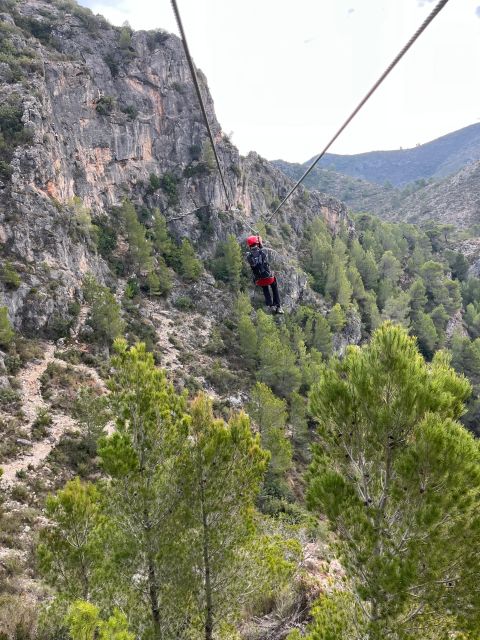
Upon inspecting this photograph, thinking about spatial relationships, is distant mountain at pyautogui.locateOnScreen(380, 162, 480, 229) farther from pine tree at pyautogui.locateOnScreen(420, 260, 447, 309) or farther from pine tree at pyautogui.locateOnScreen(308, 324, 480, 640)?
pine tree at pyautogui.locateOnScreen(308, 324, 480, 640)

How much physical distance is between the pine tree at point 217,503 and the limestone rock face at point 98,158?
26789 millimetres

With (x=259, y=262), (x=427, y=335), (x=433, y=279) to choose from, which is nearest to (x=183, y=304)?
(x=427, y=335)

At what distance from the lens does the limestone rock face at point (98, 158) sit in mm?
34844

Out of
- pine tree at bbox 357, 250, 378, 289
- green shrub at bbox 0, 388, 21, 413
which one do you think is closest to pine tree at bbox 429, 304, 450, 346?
pine tree at bbox 357, 250, 378, 289

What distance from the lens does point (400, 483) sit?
6.00 metres

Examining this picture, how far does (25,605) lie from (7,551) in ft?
13.9

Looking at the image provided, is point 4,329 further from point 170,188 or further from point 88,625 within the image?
point 170,188

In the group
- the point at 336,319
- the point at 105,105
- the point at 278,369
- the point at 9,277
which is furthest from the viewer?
the point at 105,105

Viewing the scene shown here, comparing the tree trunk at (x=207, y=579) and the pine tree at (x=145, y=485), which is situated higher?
the pine tree at (x=145, y=485)

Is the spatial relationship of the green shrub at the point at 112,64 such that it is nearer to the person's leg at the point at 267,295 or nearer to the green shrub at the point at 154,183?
the green shrub at the point at 154,183

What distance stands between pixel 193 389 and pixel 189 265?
70.3 ft

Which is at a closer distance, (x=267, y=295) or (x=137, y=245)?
(x=267, y=295)

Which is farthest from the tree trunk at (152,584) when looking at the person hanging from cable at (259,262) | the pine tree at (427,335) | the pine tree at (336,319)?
the pine tree at (427,335)

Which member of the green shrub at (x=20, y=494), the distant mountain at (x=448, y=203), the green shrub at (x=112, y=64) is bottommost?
the green shrub at (x=20, y=494)
